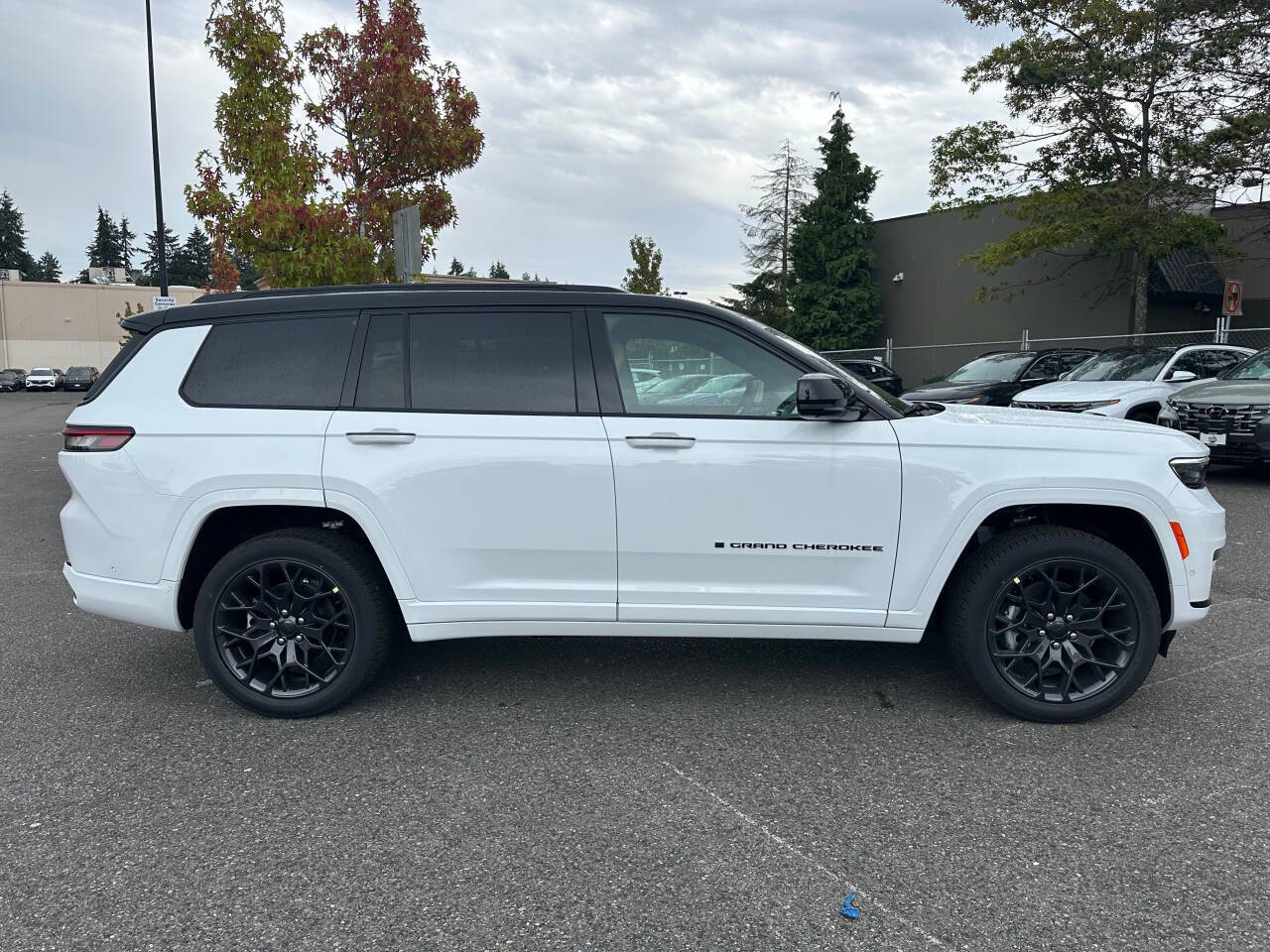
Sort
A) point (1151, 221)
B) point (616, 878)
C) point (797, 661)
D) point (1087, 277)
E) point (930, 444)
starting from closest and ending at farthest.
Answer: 1. point (616, 878)
2. point (930, 444)
3. point (797, 661)
4. point (1151, 221)
5. point (1087, 277)

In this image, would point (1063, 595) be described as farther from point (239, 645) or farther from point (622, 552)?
point (239, 645)

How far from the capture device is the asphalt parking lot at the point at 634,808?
8.04 ft

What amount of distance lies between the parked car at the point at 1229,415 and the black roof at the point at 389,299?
8.52 meters

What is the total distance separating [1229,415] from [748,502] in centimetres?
873

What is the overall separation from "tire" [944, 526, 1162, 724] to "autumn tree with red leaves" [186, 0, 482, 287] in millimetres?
10388

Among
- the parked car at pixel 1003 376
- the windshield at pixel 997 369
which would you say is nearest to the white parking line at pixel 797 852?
the parked car at pixel 1003 376

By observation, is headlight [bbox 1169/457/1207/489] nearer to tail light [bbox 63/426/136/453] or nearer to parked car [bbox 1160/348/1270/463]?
tail light [bbox 63/426/136/453]

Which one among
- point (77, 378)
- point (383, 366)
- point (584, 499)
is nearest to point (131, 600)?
point (383, 366)

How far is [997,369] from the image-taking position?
47.4 ft

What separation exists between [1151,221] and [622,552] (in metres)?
18.6

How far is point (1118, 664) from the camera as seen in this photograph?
143 inches

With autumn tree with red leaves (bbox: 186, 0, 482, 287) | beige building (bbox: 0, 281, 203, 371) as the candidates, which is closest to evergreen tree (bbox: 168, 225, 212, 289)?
beige building (bbox: 0, 281, 203, 371)

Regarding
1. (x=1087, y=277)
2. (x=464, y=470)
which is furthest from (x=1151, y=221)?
(x=464, y=470)

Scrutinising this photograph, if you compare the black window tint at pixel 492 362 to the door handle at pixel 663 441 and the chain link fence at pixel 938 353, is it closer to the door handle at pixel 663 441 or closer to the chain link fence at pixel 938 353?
the door handle at pixel 663 441
